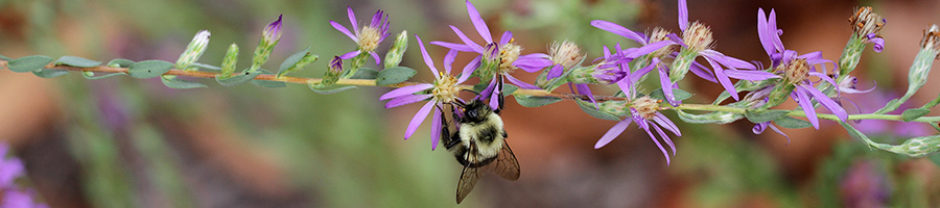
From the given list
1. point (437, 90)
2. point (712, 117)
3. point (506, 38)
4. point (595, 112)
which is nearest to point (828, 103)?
point (712, 117)

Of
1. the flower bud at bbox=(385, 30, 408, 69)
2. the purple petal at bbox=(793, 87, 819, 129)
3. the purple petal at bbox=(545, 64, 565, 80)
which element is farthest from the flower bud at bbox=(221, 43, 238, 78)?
the purple petal at bbox=(793, 87, 819, 129)

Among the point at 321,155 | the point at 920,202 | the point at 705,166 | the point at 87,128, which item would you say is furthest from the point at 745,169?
the point at 87,128

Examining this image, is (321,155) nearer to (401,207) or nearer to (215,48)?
(401,207)

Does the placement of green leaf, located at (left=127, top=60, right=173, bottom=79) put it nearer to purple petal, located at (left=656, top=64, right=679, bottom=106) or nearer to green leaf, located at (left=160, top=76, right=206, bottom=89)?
green leaf, located at (left=160, top=76, right=206, bottom=89)

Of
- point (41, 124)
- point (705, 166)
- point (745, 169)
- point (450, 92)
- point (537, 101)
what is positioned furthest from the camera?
point (41, 124)

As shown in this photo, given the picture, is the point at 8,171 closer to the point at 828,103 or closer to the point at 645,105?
the point at 645,105

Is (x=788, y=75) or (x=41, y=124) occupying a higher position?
(x=41, y=124)

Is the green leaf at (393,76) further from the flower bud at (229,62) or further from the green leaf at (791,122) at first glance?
the green leaf at (791,122)

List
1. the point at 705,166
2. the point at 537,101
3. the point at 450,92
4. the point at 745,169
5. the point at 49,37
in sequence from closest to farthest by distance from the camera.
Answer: the point at 537,101, the point at 450,92, the point at 49,37, the point at 745,169, the point at 705,166

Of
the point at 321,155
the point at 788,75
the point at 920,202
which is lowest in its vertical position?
the point at 920,202
